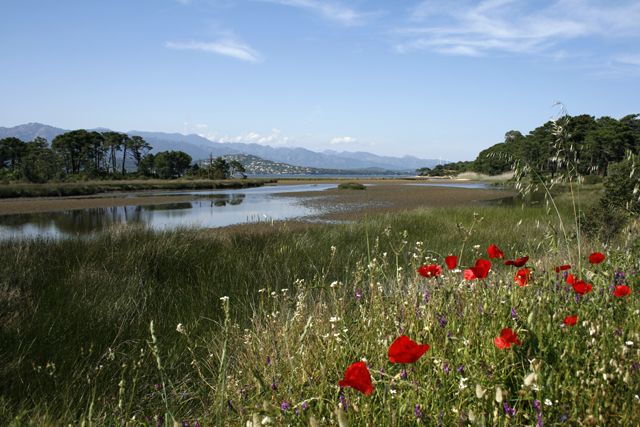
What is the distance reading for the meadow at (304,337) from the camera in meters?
1.25

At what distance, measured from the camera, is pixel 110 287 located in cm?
390

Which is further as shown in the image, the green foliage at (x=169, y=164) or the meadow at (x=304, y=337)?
the green foliage at (x=169, y=164)

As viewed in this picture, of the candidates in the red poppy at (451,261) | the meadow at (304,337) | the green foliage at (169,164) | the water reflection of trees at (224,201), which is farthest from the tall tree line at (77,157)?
the red poppy at (451,261)

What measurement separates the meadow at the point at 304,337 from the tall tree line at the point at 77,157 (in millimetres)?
50802

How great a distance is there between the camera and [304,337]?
1928 millimetres

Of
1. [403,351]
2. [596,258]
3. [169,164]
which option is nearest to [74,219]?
[403,351]

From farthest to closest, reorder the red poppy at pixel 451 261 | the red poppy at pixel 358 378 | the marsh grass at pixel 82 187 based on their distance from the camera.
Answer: the marsh grass at pixel 82 187 → the red poppy at pixel 451 261 → the red poppy at pixel 358 378

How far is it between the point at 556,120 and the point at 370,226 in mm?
6538

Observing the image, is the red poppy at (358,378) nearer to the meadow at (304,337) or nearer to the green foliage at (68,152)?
the meadow at (304,337)

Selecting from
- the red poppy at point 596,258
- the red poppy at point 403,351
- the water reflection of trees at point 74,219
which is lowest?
the water reflection of trees at point 74,219

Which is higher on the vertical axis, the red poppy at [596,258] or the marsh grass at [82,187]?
the red poppy at [596,258]

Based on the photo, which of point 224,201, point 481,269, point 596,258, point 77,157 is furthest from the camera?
point 77,157

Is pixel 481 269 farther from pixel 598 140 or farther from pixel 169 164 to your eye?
pixel 169 164

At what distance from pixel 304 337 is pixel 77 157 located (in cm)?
7224
